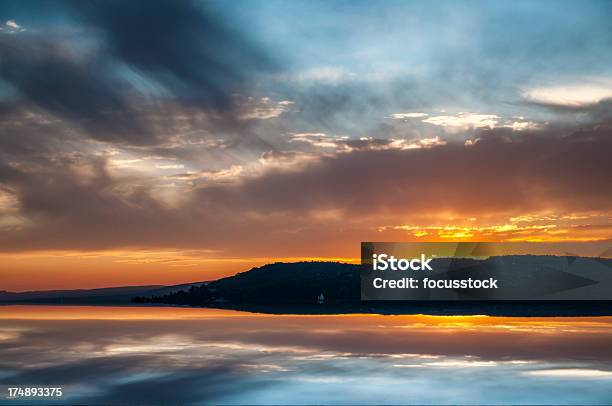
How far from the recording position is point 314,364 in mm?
44500

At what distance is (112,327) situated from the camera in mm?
76750

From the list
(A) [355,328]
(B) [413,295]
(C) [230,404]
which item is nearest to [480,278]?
(B) [413,295]

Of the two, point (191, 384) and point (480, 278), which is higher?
point (480, 278)

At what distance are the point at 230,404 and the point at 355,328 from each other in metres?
43.5

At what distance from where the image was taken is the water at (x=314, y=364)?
34.4m

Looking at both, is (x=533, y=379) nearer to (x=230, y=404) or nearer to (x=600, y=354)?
(x=600, y=354)

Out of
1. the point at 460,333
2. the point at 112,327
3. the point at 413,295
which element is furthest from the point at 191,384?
the point at 413,295

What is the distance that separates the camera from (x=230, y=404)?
32.1m

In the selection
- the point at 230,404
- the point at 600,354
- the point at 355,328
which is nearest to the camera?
the point at 230,404

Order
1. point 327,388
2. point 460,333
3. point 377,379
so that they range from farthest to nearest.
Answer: point 460,333 < point 377,379 < point 327,388

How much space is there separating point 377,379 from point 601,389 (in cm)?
1216

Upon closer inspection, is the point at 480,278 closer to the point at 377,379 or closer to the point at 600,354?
the point at 600,354

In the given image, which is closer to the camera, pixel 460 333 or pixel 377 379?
pixel 377 379

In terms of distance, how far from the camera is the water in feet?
113
